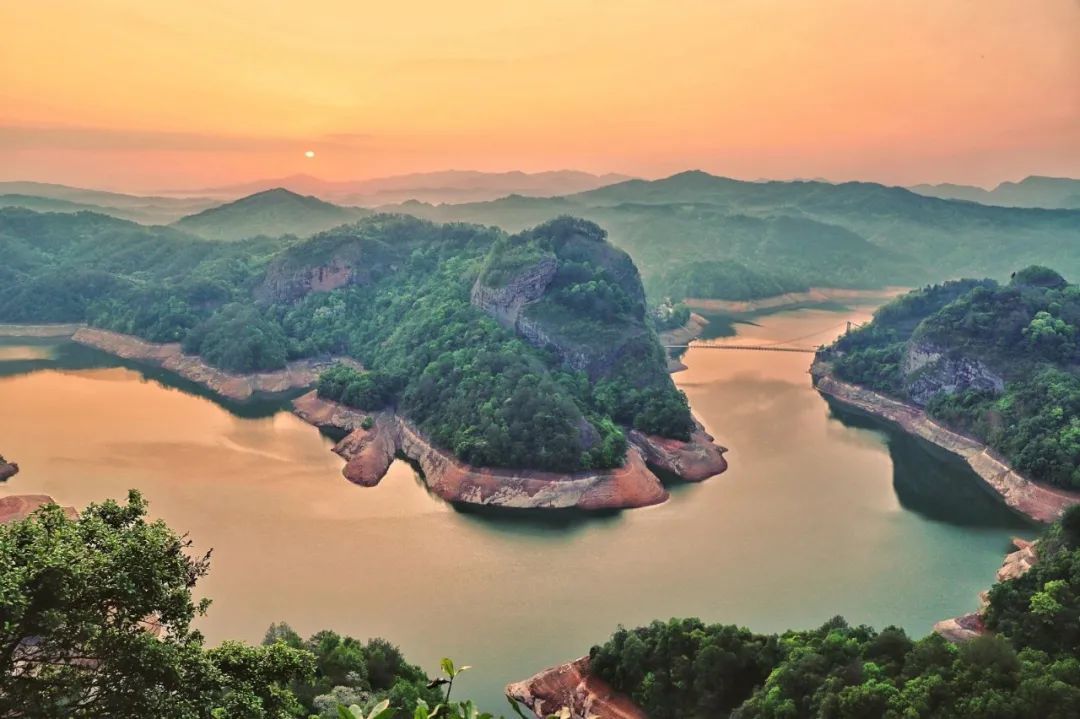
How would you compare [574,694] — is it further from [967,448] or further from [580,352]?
[967,448]

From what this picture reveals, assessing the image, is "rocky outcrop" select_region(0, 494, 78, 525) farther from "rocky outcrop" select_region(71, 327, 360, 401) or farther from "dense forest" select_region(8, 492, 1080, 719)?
"rocky outcrop" select_region(71, 327, 360, 401)

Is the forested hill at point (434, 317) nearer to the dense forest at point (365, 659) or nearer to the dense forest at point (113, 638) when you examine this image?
the dense forest at point (365, 659)

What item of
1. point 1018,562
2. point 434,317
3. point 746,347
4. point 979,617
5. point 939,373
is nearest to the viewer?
point 979,617

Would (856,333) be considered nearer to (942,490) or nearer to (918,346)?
(918,346)

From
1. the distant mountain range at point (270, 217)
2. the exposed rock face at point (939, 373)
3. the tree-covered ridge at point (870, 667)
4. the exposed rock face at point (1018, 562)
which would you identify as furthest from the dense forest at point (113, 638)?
the distant mountain range at point (270, 217)

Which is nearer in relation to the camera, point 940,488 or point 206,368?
point 940,488

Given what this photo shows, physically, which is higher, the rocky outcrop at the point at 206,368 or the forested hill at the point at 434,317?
the forested hill at the point at 434,317

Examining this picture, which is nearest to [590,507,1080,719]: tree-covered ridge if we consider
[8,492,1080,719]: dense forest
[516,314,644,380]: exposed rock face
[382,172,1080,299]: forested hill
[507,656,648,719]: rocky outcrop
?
[8,492,1080,719]: dense forest

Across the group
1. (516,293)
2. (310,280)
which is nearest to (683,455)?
(516,293)
